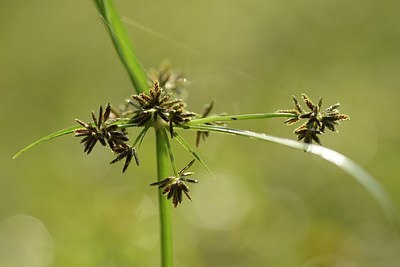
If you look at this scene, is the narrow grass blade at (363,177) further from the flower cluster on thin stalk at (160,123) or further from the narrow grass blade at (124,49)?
the narrow grass blade at (124,49)

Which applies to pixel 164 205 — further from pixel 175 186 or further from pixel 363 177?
pixel 363 177

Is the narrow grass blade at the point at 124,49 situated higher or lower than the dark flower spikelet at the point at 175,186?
higher

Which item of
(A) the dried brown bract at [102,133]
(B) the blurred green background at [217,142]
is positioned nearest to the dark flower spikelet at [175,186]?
(A) the dried brown bract at [102,133]

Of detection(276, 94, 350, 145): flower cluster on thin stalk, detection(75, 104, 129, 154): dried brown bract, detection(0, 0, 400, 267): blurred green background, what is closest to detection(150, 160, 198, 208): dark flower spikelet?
detection(75, 104, 129, 154): dried brown bract

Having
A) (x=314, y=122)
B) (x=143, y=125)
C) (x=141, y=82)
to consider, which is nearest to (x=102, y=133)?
(x=143, y=125)

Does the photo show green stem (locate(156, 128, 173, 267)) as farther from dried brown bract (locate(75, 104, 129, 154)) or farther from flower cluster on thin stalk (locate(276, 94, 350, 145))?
flower cluster on thin stalk (locate(276, 94, 350, 145))
